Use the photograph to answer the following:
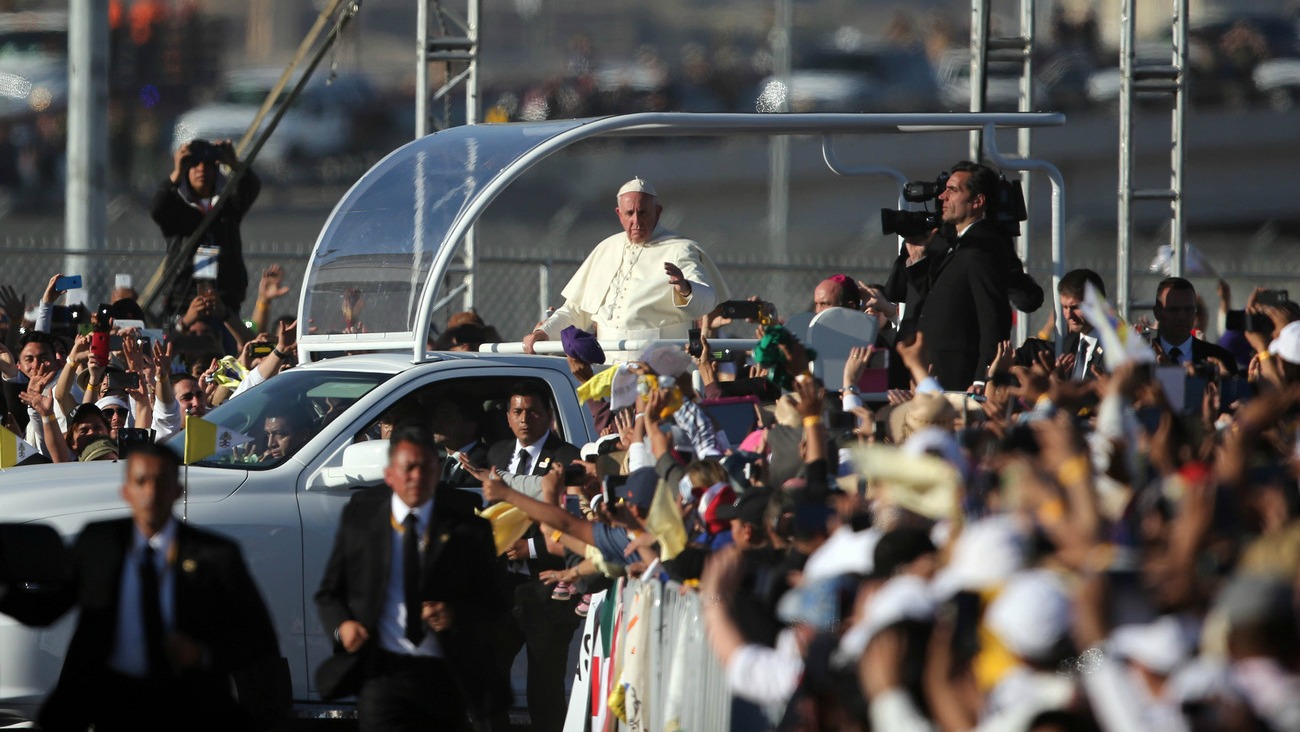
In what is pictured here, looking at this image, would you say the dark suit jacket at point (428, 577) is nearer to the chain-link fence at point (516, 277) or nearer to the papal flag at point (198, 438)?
the papal flag at point (198, 438)

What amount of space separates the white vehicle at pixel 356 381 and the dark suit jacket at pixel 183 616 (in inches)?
80.3

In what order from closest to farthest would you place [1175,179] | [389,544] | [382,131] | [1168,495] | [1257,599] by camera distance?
[1257,599] → [1168,495] → [389,544] → [1175,179] → [382,131]

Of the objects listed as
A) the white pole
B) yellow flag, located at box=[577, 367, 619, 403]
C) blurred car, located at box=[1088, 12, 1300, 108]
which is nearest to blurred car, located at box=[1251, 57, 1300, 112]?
blurred car, located at box=[1088, 12, 1300, 108]

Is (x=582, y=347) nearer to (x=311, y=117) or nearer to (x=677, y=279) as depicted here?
(x=677, y=279)

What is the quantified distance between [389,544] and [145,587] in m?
0.88

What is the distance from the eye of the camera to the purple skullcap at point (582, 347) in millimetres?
9961

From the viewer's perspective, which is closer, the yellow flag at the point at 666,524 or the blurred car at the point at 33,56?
the yellow flag at the point at 666,524

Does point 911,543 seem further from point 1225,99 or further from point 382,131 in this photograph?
point 1225,99

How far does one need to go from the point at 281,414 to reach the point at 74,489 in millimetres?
1024

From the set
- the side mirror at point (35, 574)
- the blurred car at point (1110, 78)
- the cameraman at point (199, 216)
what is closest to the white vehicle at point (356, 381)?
the side mirror at point (35, 574)

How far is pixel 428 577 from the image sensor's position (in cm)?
715

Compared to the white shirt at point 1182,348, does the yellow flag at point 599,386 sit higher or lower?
lower

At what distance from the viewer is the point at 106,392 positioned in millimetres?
11945

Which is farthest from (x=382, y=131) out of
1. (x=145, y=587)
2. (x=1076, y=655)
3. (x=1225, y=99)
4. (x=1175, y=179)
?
(x=1076, y=655)
